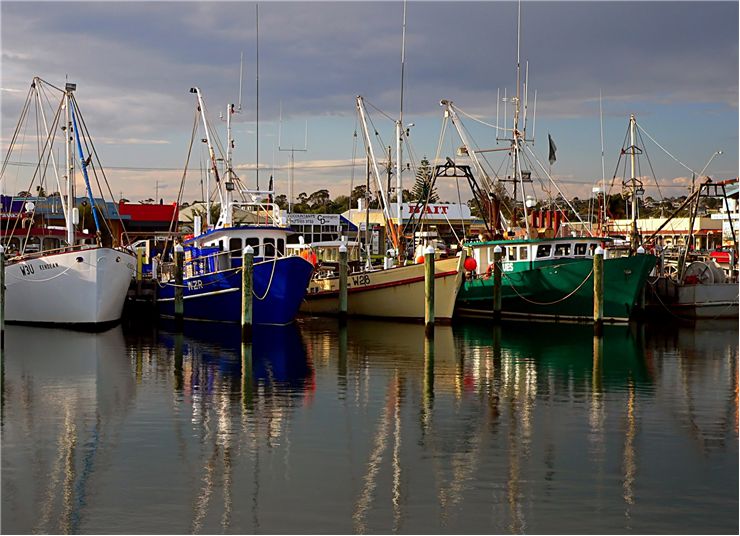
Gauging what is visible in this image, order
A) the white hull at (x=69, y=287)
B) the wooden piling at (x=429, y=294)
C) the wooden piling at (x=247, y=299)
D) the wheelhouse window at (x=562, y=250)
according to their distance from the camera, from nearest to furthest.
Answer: the wooden piling at (x=247, y=299), the wooden piling at (x=429, y=294), the white hull at (x=69, y=287), the wheelhouse window at (x=562, y=250)

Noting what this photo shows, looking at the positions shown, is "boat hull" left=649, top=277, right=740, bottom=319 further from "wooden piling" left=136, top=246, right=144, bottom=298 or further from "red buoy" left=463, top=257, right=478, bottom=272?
"wooden piling" left=136, top=246, right=144, bottom=298

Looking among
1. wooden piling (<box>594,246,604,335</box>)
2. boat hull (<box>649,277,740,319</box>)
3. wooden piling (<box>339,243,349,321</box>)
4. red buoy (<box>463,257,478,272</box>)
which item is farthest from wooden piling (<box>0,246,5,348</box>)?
boat hull (<box>649,277,740,319</box>)

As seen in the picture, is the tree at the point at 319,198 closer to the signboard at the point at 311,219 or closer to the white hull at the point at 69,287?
the signboard at the point at 311,219

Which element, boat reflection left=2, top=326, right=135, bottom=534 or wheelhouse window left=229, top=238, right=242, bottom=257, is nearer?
boat reflection left=2, top=326, right=135, bottom=534

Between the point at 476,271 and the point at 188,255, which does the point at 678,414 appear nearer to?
the point at 476,271

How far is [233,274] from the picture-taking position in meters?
32.0

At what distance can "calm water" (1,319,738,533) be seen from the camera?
37.5 feet

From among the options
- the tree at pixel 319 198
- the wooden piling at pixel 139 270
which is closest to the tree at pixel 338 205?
the tree at pixel 319 198

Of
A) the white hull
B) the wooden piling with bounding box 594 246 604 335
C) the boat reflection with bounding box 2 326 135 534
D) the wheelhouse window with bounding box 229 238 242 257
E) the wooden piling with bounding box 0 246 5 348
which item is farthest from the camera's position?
the wheelhouse window with bounding box 229 238 242 257

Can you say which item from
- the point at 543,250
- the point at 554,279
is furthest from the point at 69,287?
the point at 554,279

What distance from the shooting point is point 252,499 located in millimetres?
11953

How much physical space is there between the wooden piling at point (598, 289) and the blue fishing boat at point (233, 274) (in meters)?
9.26

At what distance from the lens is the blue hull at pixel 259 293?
31109 mm

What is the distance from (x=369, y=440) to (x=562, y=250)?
19.9m
